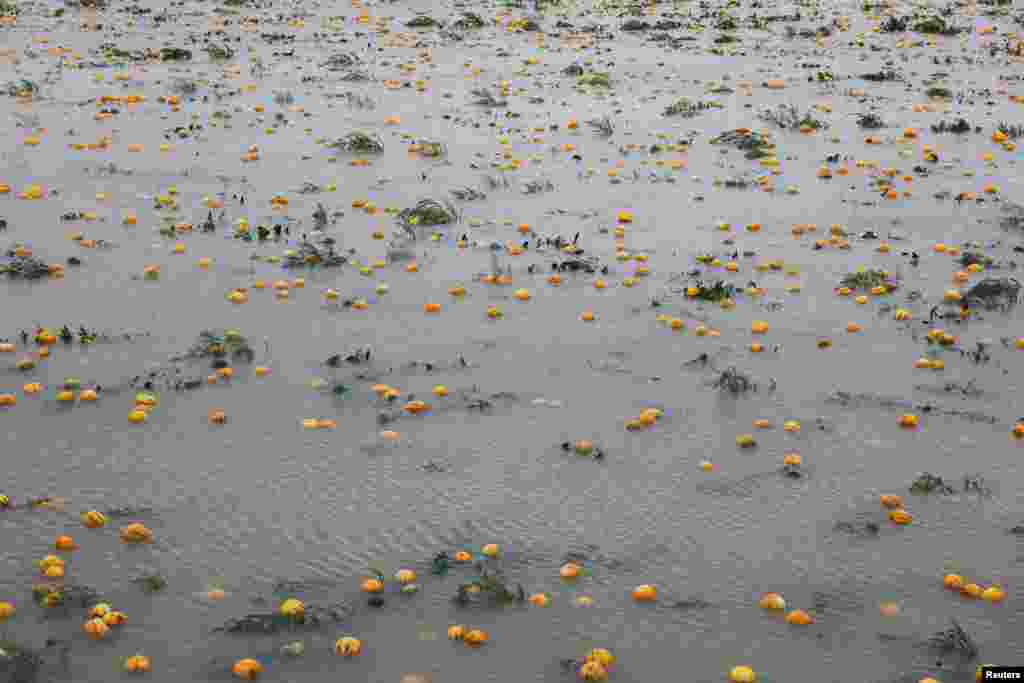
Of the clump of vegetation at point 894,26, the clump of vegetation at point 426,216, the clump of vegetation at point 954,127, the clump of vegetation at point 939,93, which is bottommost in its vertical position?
the clump of vegetation at point 426,216

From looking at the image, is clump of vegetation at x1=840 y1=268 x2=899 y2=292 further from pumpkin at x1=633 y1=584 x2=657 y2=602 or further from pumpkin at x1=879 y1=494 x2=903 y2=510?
pumpkin at x1=633 y1=584 x2=657 y2=602

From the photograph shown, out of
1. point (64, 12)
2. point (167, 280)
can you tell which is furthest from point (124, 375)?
point (64, 12)

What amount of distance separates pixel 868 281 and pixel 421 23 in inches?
868

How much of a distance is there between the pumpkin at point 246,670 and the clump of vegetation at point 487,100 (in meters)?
17.1

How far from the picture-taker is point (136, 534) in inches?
293

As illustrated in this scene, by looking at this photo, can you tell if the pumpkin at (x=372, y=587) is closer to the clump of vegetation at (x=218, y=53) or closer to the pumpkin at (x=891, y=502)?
the pumpkin at (x=891, y=502)

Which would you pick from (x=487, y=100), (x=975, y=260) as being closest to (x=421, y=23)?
(x=487, y=100)

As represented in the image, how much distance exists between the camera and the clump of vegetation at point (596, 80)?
24.0 m

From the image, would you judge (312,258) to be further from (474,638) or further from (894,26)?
(894,26)

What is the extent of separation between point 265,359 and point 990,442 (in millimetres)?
6804

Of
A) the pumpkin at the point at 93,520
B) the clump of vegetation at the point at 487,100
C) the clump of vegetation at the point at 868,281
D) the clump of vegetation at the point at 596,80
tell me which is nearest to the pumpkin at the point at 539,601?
the pumpkin at the point at 93,520

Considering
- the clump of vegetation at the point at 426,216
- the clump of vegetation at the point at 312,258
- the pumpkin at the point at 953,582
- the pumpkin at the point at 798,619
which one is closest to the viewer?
the pumpkin at the point at 798,619

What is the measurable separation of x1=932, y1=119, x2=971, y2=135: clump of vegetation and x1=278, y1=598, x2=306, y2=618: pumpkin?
55.3ft

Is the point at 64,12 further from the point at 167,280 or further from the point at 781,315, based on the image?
the point at 781,315
